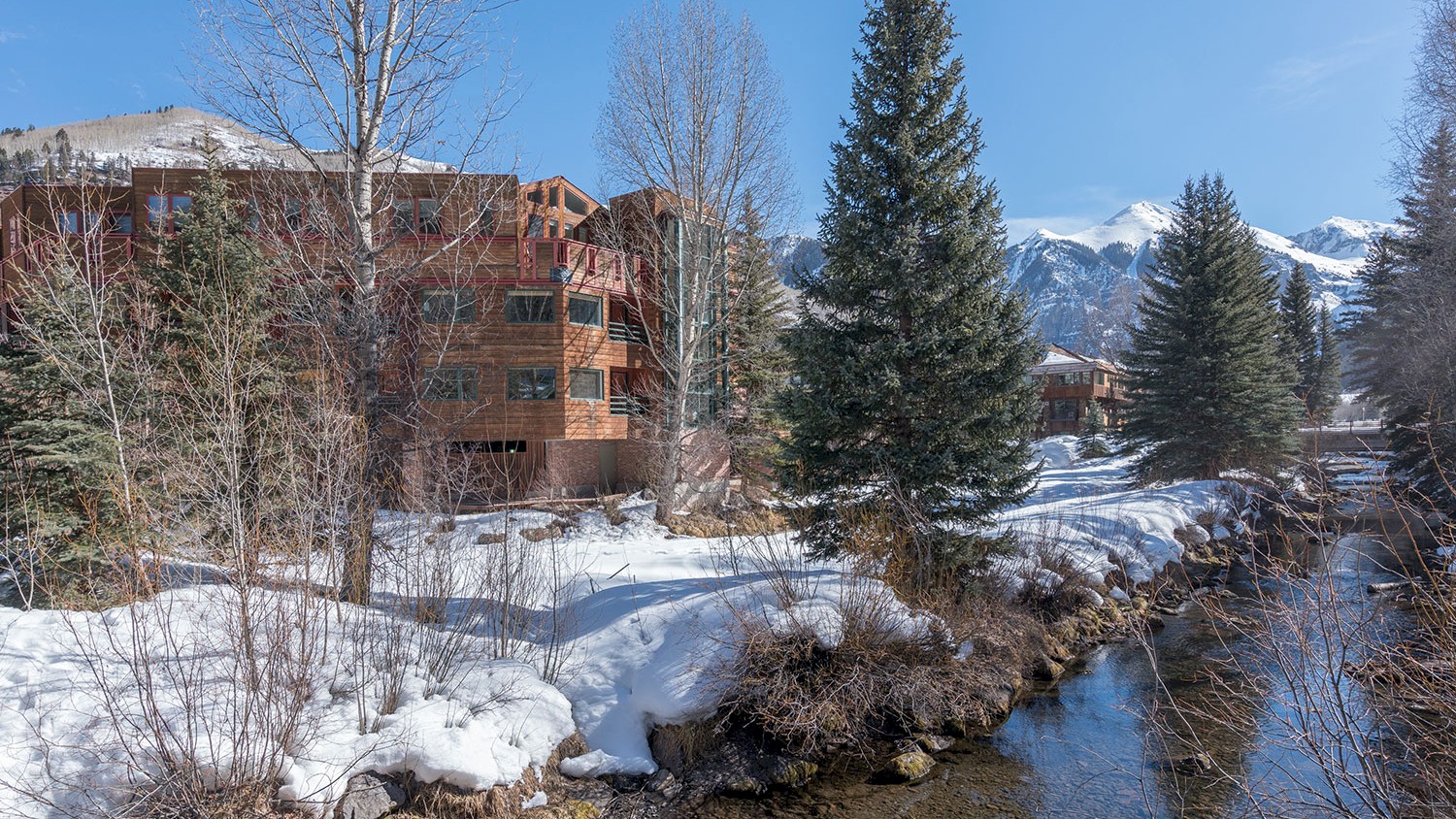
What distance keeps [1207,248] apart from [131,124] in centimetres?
19938

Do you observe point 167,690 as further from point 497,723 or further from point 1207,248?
point 1207,248

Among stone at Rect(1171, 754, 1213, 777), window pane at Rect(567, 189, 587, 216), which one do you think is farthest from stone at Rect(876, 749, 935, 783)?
window pane at Rect(567, 189, 587, 216)

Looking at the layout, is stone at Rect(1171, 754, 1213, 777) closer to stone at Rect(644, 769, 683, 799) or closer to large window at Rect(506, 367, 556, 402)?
stone at Rect(644, 769, 683, 799)

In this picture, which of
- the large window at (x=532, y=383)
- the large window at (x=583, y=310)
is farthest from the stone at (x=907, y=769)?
the large window at (x=583, y=310)

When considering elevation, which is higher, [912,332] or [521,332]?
[521,332]

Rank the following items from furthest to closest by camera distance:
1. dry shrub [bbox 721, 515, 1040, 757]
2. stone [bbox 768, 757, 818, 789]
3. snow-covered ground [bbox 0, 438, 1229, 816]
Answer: dry shrub [bbox 721, 515, 1040, 757] → stone [bbox 768, 757, 818, 789] → snow-covered ground [bbox 0, 438, 1229, 816]

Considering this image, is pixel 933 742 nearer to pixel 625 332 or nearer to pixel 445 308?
pixel 445 308

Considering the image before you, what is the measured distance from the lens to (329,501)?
7375mm

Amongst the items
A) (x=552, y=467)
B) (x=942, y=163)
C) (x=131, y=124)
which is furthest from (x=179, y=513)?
(x=131, y=124)

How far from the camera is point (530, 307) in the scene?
72.4 ft

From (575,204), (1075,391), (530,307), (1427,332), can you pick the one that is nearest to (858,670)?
(530,307)

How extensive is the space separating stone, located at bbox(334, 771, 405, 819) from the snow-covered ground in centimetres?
11

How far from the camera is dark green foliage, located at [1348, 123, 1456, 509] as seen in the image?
18078mm

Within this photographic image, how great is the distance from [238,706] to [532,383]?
16.5 metres
